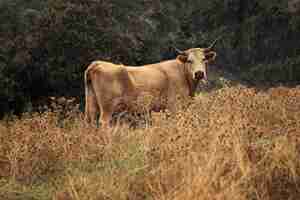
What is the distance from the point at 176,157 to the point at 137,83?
5.48 metres

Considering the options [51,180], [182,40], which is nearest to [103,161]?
[51,180]

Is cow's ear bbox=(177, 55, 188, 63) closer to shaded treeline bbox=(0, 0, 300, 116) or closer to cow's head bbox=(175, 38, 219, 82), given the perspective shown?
cow's head bbox=(175, 38, 219, 82)

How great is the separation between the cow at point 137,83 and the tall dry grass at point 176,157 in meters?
3.11

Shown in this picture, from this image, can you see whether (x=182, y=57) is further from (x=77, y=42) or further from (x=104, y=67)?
(x=77, y=42)

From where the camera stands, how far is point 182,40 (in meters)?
21.9

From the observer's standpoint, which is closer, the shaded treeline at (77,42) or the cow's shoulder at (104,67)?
the cow's shoulder at (104,67)

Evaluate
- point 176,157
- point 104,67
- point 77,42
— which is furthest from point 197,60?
point 176,157

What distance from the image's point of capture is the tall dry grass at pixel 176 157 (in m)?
4.35

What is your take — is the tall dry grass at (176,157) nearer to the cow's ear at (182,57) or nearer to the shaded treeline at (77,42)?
the cow's ear at (182,57)

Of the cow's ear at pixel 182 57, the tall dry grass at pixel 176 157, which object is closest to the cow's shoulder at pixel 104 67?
the cow's ear at pixel 182 57

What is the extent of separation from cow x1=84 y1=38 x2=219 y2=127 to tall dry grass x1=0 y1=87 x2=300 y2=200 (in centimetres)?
311

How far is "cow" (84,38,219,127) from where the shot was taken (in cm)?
951

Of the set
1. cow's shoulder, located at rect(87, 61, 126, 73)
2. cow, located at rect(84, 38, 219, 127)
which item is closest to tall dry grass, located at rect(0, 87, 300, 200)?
cow, located at rect(84, 38, 219, 127)

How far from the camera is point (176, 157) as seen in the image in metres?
4.53
